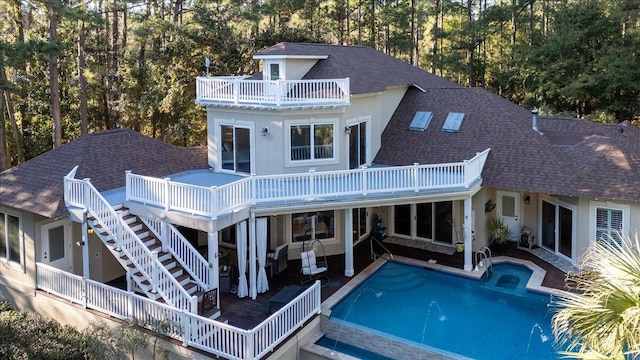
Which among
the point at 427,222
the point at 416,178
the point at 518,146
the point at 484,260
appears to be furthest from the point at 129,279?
the point at 518,146

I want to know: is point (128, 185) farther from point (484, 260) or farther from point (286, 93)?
point (484, 260)

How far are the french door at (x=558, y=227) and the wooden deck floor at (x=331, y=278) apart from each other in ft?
2.71

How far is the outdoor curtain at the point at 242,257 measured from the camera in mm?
14391

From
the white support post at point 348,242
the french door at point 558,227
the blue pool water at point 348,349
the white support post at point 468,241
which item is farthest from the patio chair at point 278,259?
the french door at point 558,227

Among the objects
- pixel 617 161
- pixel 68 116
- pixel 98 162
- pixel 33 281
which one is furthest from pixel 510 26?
pixel 33 281

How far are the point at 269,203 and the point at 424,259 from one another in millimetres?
6410

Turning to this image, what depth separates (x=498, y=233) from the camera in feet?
61.3

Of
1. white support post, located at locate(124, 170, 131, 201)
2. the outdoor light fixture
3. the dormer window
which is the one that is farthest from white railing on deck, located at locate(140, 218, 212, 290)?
the outdoor light fixture

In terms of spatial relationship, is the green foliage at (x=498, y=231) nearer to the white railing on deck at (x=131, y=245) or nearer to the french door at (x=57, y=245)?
the white railing on deck at (x=131, y=245)

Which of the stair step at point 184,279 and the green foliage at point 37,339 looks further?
the stair step at point 184,279

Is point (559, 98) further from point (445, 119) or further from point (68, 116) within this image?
point (68, 116)

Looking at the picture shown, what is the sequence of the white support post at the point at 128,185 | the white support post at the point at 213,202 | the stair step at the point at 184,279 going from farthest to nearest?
the white support post at the point at 128,185 → the stair step at the point at 184,279 → the white support post at the point at 213,202

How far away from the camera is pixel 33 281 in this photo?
15.2 meters

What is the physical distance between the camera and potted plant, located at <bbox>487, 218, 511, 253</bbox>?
18531 millimetres
